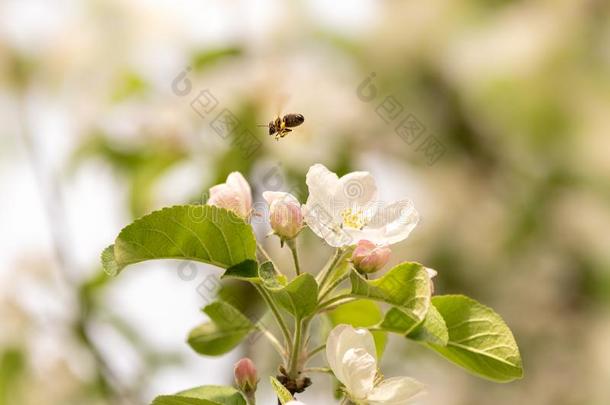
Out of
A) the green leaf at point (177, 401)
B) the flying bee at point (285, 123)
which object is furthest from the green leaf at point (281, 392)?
the flying bee at point (285, 123)

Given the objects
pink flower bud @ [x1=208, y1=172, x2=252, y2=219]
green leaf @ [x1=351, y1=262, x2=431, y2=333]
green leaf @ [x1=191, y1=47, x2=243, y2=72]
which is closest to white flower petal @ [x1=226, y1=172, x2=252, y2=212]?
pink flower bud @ [x1=208, y1=172, x2=252, y2=219]

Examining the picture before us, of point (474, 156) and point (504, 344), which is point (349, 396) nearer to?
point (504, 344)

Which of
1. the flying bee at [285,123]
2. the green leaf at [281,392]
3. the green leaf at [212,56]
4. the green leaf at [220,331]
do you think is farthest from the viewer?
Answer: the green leaf at [212,56]

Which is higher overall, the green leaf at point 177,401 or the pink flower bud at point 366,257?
the pink flower bud at point 366,257

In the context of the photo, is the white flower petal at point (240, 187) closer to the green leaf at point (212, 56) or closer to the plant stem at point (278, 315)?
the plant stem at point (278, 315)

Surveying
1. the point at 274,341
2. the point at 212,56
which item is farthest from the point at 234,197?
the point at 212,56

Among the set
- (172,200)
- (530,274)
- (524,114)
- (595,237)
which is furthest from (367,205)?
(530,274)
